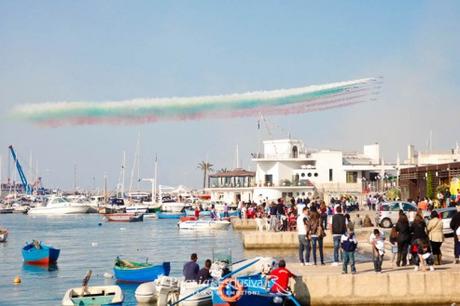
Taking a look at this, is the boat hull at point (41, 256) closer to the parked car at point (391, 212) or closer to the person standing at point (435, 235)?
the parked car at point (391, 212)

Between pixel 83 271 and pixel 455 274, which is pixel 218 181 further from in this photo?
pixel 455 274

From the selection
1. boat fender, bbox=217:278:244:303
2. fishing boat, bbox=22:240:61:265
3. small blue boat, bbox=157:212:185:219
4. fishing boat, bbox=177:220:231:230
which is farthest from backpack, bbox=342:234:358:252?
small blue boat, bbox=157:212:185:219

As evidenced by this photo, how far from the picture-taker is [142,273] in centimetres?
3288

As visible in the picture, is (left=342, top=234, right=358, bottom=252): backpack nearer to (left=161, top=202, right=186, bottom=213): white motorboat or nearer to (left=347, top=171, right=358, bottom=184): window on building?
(left=347, top=171, right=358, bottom=184): window on building

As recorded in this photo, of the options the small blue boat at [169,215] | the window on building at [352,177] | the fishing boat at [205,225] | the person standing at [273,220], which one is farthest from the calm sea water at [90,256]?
the small blue boat at [169,215]

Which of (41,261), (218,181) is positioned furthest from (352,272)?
(218,181)

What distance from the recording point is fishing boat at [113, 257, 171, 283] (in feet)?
106

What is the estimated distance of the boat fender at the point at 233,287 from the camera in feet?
70.7

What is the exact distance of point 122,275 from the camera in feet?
110

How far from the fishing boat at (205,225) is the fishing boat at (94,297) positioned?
150 ft

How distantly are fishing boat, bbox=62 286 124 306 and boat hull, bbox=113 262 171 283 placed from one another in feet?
20.2

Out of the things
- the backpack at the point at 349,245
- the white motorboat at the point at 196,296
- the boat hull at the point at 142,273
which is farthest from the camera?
the boat hull at the point at 142,273

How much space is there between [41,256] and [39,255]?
0.18 metres

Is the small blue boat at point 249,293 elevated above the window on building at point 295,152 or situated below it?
below
